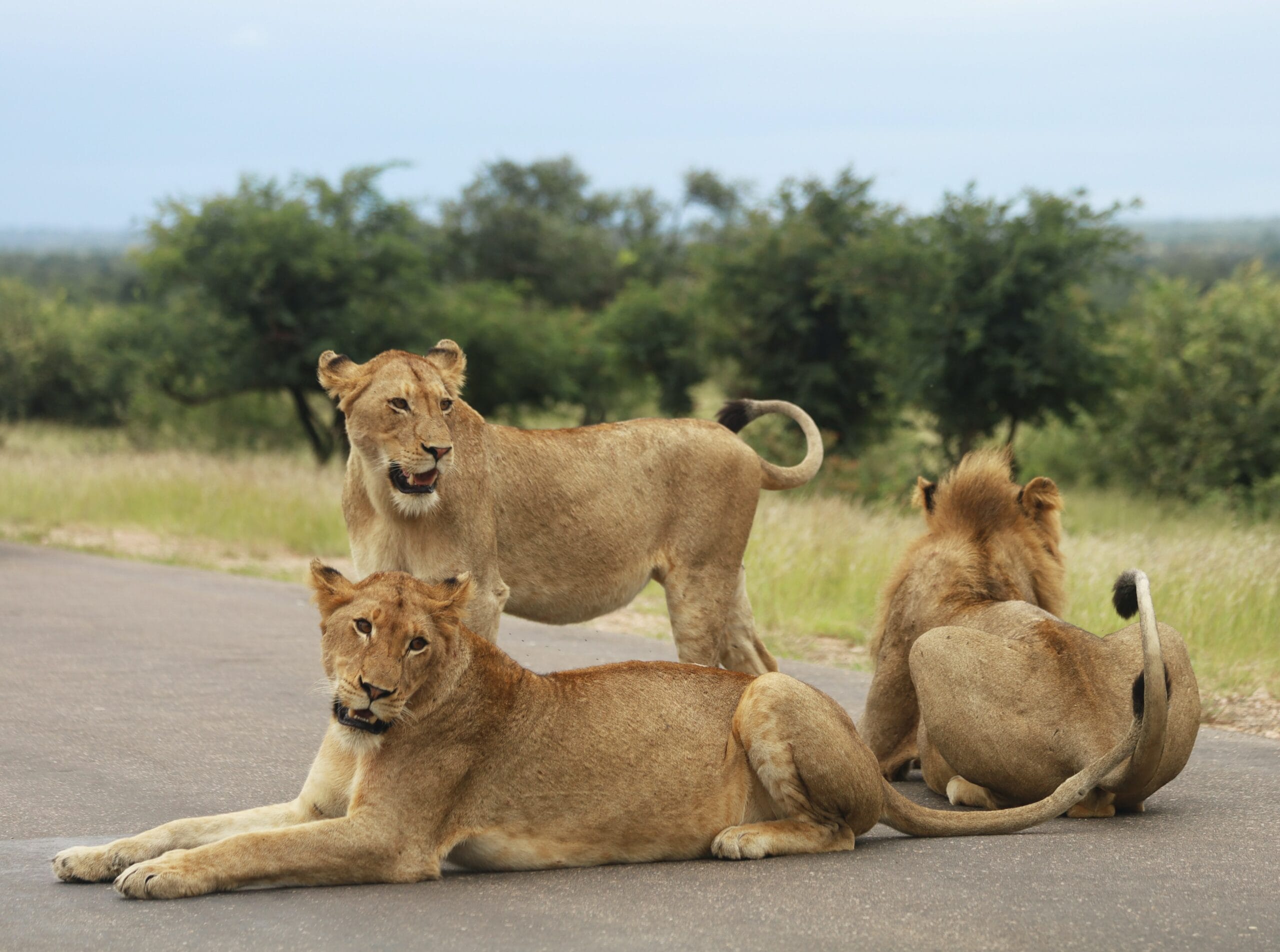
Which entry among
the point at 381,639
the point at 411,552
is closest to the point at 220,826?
the point at 381,639

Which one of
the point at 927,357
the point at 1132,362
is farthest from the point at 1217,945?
the point at 1132,362

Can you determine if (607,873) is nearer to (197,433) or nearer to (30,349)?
(197,433)

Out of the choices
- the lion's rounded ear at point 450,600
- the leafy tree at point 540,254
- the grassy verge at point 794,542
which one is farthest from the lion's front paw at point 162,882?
the leafy tree at point 540,254

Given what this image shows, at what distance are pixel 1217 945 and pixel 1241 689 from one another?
5.04 m

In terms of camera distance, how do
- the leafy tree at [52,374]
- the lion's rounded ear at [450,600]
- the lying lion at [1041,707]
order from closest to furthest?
the lion's rounded ear at [450,600] < the lying lion at [1041,707] < the leafy tree at [52,374]

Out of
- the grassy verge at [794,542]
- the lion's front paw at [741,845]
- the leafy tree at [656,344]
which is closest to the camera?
the lion's front paw at [741,845]

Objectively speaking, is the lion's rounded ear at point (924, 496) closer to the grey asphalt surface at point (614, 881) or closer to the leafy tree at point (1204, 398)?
the grey asphalt surface at point (614, 881)

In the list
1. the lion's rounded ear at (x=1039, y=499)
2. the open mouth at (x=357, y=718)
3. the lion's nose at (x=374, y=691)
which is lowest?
the open mouth at (x=357, y=718)

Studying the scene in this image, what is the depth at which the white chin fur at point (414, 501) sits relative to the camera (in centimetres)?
546

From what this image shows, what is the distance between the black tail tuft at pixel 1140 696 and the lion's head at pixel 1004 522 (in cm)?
117

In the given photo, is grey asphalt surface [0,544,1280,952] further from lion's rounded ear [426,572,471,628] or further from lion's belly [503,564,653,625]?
lion's belly [503,564,653,625]

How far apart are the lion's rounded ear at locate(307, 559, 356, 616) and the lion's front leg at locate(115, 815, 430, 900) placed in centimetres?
65

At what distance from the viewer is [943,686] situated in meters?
5.54

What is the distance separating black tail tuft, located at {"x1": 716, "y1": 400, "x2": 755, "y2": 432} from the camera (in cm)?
731
